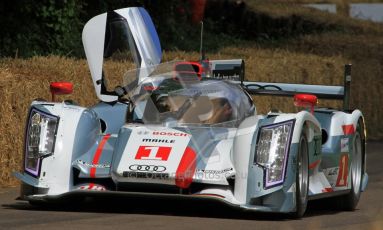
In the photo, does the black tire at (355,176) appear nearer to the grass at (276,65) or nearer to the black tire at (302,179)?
the black tire at (302,179)

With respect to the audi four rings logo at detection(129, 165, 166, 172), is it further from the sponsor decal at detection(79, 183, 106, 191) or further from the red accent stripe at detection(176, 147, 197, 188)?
the sponsor decal at detection(79, 183, 106, 191)

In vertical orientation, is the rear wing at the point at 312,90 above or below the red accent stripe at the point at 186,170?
above

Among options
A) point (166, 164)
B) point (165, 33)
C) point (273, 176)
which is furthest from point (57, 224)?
point (165, 33)

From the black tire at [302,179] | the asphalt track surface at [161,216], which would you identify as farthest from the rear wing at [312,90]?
the black tire at [302,179]

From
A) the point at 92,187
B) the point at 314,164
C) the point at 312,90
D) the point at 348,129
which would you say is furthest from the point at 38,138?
the point at 312,90

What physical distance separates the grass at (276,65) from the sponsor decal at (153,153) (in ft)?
9.90

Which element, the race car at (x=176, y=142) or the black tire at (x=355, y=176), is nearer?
the race car at (x=176, y=142)

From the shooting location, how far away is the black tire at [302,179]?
10.6 m

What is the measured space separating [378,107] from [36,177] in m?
13.6

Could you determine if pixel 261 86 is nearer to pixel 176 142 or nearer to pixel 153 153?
pixel 176 142

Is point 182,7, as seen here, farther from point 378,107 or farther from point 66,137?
point 66,137

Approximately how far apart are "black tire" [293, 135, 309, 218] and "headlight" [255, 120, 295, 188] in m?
0.20

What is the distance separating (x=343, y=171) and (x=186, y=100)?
172 centimetres

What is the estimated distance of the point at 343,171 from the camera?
11922 millimetres
